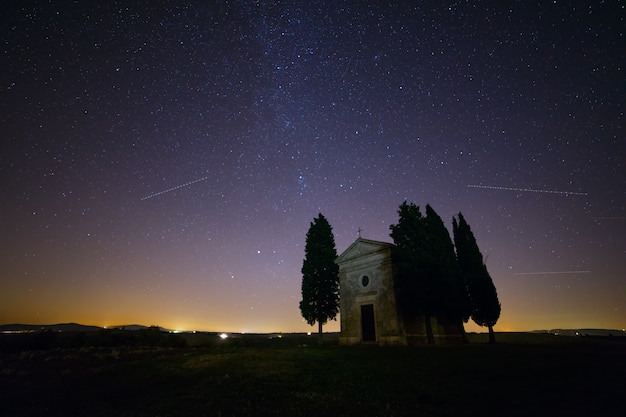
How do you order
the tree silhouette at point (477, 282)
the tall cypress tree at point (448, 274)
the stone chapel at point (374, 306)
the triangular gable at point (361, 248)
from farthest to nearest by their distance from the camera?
the triangular gable at point (361, 248)
the tree silhouette at point (477, 282)
the stone chapel at point (374, 306)
the tall cypress tree at point (448, 274)

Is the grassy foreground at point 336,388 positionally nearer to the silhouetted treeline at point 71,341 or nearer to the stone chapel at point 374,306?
the stone chapel at point 374,306

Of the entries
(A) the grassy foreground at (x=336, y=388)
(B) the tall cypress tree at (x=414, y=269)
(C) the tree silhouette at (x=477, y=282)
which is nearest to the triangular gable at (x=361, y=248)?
(B) the tall cypress tree at (x=414, y=269)

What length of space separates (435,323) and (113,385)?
25.4 metres

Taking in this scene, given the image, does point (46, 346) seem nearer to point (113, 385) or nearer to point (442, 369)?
point (113, 385)

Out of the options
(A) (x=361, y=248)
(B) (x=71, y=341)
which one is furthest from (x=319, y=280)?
(B) (x=71, y=341)

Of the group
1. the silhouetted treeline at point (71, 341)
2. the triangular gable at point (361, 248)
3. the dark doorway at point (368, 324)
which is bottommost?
the silhouetted treeline at point (71, 341)

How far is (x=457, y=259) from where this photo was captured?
31.3 metres

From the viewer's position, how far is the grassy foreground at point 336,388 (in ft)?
25.9

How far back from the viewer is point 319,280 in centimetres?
3681

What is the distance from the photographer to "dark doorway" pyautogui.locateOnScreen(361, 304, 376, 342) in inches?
1155

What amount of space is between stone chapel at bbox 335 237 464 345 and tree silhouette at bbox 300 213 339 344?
371 cm

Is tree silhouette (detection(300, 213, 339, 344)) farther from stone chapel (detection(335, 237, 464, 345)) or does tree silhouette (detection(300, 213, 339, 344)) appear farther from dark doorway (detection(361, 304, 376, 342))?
dark doorway (detection(361, 304, 376, 342))

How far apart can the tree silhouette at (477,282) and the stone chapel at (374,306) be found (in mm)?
2319

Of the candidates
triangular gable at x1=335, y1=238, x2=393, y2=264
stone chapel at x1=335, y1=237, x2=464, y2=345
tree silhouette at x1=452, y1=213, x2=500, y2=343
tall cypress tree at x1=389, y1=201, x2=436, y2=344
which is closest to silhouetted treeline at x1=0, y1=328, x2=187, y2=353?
stone chapel at x1=335, y1=237, x2=464, y2=345
